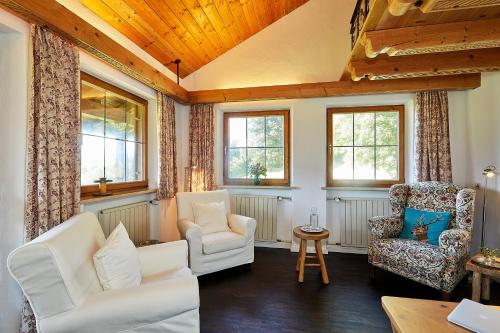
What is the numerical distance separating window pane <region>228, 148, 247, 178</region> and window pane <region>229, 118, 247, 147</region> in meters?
0.10

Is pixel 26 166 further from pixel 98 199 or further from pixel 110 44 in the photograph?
pixel 110 44

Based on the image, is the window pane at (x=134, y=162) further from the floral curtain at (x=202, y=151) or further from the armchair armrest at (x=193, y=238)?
the armchair armrest at (x=193, y=238)

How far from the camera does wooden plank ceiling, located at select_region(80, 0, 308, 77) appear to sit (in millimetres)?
2404

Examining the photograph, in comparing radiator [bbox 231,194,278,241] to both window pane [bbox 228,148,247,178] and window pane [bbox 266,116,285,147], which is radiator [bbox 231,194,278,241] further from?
window pane [bbox 266,116,285,147]

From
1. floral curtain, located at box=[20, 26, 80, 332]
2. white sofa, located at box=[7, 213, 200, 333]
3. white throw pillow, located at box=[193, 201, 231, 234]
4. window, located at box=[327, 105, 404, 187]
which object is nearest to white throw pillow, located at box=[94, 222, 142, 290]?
white sofa, located at box=[7, 213, 200, 333]

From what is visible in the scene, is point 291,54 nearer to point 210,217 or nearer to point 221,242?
point 210,217

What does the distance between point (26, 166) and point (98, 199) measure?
27.6 inches

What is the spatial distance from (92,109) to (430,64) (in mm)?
3530

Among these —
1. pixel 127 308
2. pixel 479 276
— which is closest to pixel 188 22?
pixel 127 308

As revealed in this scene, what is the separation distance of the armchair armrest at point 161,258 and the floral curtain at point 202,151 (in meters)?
1.70

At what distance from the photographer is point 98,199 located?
2320 millimetres

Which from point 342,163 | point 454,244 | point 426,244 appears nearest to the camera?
point 454,244

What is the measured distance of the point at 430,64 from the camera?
2.59 metres

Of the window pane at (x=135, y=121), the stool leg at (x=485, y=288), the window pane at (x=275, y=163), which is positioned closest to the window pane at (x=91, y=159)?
the window pane at (x=135, y=121)
